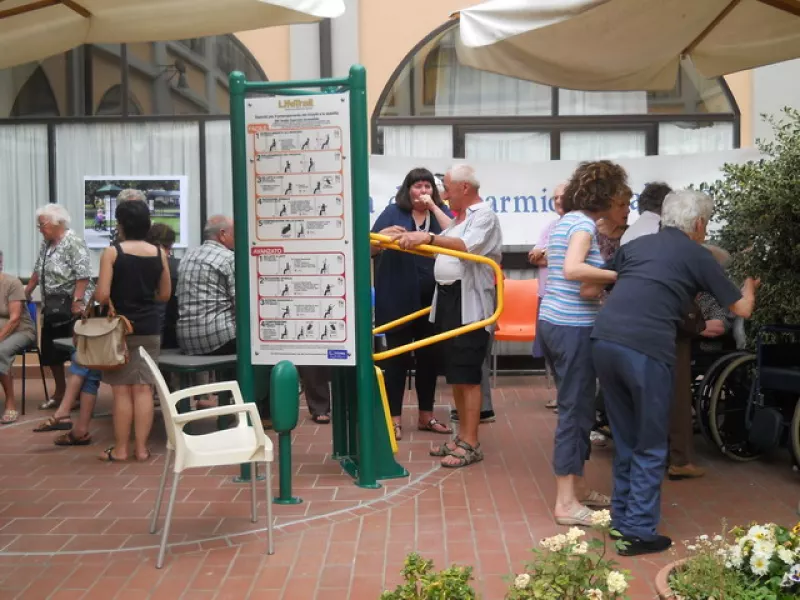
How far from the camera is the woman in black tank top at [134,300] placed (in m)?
6.44

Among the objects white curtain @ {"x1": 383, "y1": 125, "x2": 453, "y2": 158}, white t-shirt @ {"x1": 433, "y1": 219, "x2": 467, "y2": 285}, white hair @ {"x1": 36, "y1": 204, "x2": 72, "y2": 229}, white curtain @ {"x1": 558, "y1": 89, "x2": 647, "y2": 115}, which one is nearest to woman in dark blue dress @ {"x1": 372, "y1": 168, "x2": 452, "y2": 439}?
white t-shirt @ {"x1": 433, "y1": 219, "x2": 467, "y2": 285}

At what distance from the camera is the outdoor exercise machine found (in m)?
5.55

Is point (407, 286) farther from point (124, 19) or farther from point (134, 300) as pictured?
point (124, 19)

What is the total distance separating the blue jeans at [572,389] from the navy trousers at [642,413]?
262mm

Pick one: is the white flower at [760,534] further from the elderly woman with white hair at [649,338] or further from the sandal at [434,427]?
the sandal at [434,427]

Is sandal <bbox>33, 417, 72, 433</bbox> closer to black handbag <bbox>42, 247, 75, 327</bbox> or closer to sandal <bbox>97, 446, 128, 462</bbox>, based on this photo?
black handbag <bbox>42, 247, 75, 327</bbox>

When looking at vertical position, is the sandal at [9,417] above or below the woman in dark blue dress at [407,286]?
below

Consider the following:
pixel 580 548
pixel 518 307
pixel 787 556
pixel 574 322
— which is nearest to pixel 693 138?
pixel 518 307

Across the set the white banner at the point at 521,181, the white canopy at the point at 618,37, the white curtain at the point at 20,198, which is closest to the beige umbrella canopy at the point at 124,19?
the white canopy at the point at 618,37

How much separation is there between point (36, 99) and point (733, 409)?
7822 millimetres

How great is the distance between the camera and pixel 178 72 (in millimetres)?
10422

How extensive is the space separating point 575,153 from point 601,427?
447cm

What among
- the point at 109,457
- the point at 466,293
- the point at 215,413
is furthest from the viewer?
the point at 109,457

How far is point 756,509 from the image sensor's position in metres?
5.23
